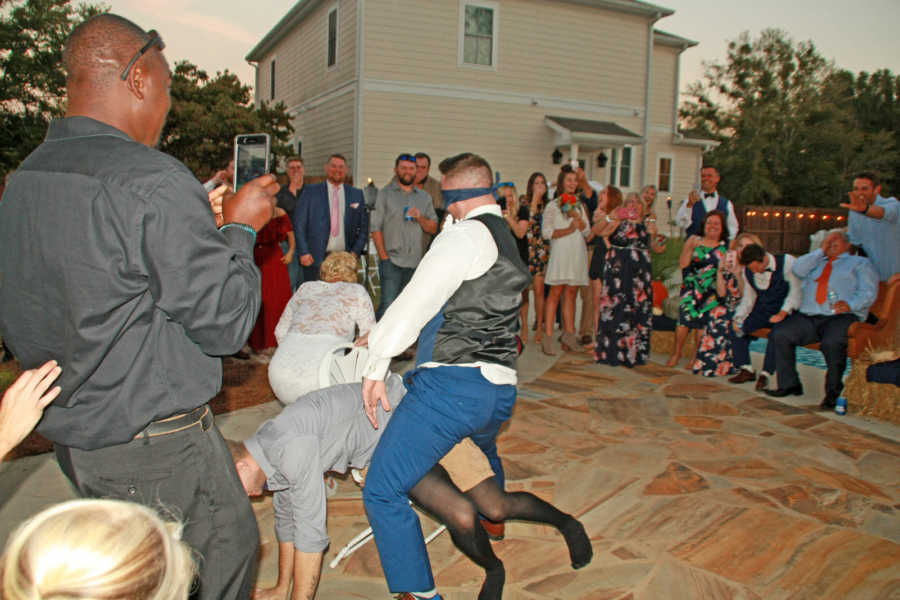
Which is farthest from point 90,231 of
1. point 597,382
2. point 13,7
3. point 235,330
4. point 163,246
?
point 13,7

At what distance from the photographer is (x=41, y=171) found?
164 cm

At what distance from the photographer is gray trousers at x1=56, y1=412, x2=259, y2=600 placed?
1.76 metres

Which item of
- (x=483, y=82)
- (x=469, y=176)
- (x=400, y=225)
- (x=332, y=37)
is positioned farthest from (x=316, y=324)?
(x=332, y=37)

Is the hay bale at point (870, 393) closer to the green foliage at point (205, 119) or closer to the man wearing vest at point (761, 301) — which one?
the man wearing vest at point (761, 301)

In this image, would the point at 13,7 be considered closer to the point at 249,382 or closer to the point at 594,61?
the point at 594,61

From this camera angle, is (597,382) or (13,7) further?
(13,7)

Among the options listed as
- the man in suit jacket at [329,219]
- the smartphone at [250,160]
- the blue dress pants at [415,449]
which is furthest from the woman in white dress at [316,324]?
the man in suit jacket at [329,219]

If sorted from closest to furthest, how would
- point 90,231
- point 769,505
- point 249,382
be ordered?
point 90,231, point 769,505, point 249,382

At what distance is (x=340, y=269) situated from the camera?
15.3ft

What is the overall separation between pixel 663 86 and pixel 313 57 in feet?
36.4

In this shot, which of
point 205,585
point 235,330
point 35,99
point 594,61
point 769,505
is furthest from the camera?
point 35,99

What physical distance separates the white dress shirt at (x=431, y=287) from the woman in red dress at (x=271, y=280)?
480 centimetres

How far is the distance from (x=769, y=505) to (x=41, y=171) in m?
4.26

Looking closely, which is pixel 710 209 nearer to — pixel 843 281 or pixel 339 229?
pixel 843 281
